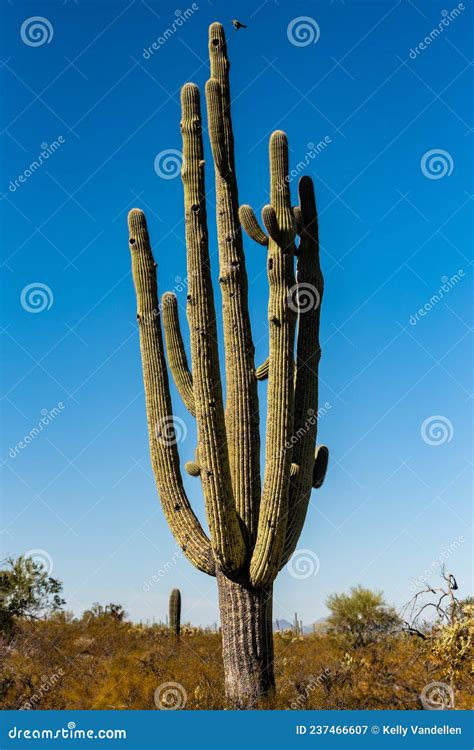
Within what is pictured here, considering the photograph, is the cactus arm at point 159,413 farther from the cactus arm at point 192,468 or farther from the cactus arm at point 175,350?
the cactus arm at point 175,350

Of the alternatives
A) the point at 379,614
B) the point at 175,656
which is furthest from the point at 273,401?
the point at 379,614

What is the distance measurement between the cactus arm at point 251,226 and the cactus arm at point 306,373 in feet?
2.37

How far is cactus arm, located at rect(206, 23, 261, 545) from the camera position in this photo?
8.01m

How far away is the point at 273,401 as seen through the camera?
7801 millimetres

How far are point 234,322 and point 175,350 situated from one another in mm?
985

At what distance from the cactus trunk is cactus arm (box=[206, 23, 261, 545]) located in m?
0.57

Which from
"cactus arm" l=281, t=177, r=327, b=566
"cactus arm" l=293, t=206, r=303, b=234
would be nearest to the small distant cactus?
"cactus arm" l=281, t=177, r=327, b=566

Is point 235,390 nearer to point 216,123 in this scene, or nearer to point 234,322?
point 234,322

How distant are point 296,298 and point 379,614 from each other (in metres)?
9.87

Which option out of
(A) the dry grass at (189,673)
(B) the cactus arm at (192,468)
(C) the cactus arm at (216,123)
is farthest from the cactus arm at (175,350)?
(A) the dry grass at (189,673)

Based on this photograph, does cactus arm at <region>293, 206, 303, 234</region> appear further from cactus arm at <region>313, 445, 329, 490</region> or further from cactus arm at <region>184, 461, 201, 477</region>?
cactus arm at <region>184, 461, 201, 477</region>

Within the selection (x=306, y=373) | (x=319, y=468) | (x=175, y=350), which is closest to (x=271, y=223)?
(x=306, y=373)

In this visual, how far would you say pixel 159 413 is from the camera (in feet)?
27.7

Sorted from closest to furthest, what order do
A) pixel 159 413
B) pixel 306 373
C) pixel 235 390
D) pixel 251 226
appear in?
pixel 235 390 → pixel 251 226 → pixel 159 413 → pixel 306 373
